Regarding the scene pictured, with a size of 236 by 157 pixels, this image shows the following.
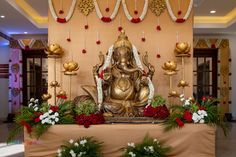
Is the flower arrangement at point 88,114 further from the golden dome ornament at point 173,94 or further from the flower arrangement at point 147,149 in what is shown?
the golden dome ornament at point 173,94

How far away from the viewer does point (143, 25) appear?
5105 mm

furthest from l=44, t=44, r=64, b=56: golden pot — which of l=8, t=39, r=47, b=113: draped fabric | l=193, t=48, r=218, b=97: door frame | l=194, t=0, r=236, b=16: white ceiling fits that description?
l=193, t=48, r=218, b=97: door frame

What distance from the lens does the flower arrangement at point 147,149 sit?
3.74 m

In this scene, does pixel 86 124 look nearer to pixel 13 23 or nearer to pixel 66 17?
pixel 66 17

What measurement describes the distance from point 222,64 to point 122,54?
19.6 ft

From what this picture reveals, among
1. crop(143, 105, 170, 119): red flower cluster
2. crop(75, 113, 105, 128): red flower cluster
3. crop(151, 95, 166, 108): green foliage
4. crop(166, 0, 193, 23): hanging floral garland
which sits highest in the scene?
crop(166, 0, 193, 23): hanging floral garland

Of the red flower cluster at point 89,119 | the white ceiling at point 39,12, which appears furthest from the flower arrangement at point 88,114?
the white ceiling at point 39,12

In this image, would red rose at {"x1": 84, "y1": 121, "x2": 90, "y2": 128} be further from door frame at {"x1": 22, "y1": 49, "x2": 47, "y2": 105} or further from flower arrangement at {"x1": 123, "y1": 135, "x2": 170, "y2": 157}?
door frame at {"x1": 22, "y1": 49, "x2": 47, "y2": 105}

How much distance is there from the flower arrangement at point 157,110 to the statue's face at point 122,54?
2.31ft

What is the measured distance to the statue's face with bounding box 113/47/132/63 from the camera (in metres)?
4.57

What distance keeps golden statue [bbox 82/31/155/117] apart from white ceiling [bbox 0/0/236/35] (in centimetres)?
290

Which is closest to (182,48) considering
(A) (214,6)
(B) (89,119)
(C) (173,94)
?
(C) (173,94)

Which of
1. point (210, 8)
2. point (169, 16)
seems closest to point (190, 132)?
point (169, 16)

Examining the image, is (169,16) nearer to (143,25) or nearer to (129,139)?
(143,25)
